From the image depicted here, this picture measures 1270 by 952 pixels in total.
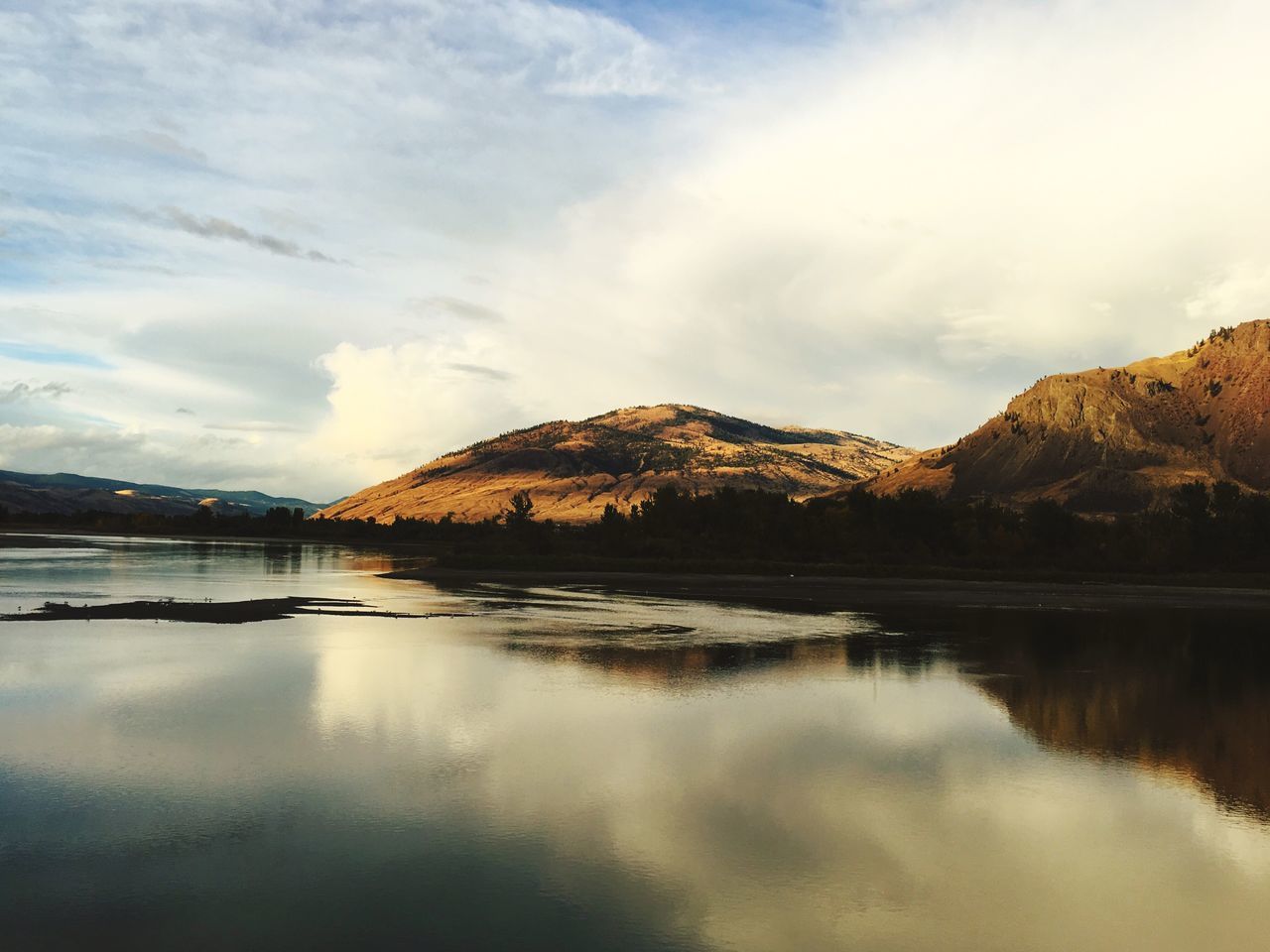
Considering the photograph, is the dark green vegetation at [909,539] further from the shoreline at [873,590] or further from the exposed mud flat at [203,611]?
the exposed mud flat at [203,611]

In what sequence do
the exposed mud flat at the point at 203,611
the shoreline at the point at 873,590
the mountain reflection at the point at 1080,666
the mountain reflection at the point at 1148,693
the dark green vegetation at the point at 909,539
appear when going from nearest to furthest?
the mountain reflection at the point at 1148,693 → the mountain reflection at the point at 1080,666 → the exposed mud flat at the point at 203,611 → the shoreline at the point at 873,590 → the dark green vegetation at the point at 909,539

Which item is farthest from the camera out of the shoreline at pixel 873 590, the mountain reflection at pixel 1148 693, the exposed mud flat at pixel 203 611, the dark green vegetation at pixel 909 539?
the dark green vegetation at pixel 909 539

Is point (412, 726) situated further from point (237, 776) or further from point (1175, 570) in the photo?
point (1175, 570)

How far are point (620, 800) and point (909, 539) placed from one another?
A: 9535 centimetres

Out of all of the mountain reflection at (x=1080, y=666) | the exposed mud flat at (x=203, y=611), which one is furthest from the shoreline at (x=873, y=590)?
the exposed mud flat at (x=203, y=611)

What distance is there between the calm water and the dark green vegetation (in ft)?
212

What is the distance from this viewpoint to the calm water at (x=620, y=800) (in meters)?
12.2

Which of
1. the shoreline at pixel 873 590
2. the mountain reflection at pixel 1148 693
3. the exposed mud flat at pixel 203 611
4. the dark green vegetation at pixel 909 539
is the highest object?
the dark green vegetation at pixel 909 539

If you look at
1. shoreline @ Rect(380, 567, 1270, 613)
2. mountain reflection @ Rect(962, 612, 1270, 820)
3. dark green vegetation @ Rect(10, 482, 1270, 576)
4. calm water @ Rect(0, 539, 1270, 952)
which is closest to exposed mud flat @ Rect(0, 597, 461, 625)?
calm water @ Rect(0, 539, 1270, 952)

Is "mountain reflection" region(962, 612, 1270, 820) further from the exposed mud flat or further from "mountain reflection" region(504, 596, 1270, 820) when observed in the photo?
the exposed mud flat

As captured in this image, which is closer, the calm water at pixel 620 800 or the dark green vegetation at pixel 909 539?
the calm water at pixel 620 800

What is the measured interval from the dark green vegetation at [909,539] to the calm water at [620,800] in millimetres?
64672

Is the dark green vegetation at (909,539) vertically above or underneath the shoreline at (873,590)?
above

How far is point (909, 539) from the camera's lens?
107m
